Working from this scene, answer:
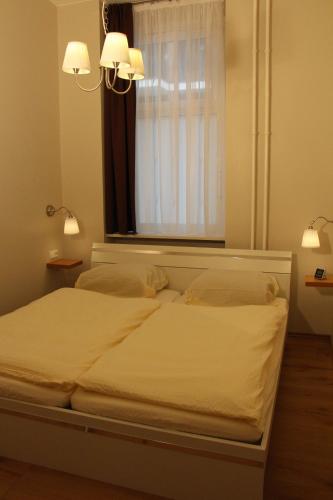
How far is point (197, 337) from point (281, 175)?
5.50ft

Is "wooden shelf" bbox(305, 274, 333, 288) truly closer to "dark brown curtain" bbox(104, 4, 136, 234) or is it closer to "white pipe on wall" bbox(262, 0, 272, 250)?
"white pipe on wall" bbox(262, 0, 272, 250)

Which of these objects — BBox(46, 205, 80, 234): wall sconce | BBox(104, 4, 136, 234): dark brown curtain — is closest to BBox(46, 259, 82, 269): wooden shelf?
BBox(46, 205, 80, 234): wall sconce

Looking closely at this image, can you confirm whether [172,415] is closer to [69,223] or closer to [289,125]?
[69,223]

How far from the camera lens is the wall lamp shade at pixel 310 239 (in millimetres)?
3012

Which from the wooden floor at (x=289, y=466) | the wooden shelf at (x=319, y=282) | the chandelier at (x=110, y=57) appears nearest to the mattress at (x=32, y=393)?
the wooden floor at (x=289, y=466)

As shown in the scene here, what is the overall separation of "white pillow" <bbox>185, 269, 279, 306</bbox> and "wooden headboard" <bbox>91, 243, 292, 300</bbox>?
160 mm

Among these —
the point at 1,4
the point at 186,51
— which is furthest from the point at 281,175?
the point at 1,4

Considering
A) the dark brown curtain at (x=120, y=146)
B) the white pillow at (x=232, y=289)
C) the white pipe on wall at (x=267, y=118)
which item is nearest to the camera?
the white pillow at (x=232, y=289)

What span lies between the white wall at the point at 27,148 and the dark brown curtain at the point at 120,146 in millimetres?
483

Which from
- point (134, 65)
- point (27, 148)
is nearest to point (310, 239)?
point (134, 65)

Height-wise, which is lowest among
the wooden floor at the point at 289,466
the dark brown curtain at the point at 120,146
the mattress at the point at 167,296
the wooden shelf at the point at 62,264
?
the wooden floor at the point at 289,466

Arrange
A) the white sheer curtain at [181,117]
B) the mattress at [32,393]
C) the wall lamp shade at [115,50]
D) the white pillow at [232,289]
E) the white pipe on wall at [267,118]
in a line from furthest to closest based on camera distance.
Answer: the white sheer curtain at [181,117], the white pipe on wall at [267,118], the white pillow at [232,289], the wall lamp shade at [115,50], the mattress at [32,393]

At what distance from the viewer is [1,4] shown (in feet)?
9.57

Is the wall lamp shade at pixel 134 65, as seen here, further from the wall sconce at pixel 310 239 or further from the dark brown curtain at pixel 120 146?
the wall sconce at pixel 310 239
